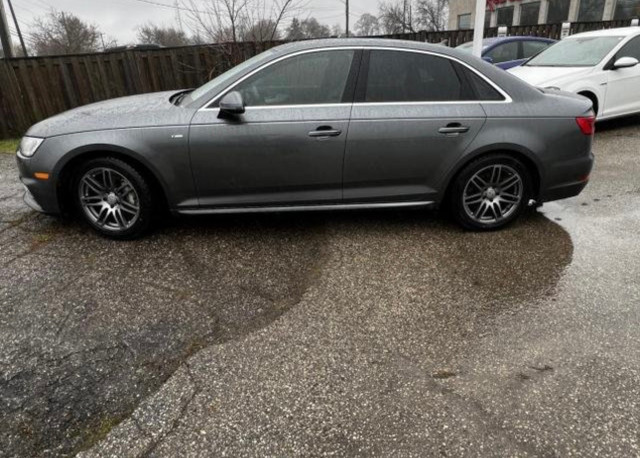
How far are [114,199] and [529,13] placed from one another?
3235cm

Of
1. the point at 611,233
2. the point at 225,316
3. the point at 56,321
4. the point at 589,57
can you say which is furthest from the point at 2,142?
the point at 589,57

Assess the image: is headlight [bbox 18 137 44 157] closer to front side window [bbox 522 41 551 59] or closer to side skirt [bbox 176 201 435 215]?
side skirt [bbox 176 201 435 215]

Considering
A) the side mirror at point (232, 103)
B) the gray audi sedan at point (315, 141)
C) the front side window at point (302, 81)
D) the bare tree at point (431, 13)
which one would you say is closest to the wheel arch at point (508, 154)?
the gray audi sedan at point (315, 141)

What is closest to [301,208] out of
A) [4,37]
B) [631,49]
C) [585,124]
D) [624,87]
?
[585,124]

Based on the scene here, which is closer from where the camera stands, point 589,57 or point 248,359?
point 248,359

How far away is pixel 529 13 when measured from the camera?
95.8ft

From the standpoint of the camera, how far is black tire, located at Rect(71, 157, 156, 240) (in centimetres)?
378

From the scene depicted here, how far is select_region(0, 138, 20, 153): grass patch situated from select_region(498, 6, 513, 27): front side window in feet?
102

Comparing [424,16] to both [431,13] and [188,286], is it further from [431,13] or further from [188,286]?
[188,286]

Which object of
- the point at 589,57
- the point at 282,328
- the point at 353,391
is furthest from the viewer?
the point at 589,57

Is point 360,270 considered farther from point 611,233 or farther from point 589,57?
point 589,57

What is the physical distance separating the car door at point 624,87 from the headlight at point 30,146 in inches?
314

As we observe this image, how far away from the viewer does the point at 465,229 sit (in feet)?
13.9

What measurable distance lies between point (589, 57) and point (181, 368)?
8164 millimetres
